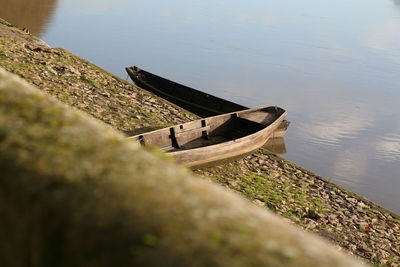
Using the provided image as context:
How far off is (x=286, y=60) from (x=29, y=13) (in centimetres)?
1800

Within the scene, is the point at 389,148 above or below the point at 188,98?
below

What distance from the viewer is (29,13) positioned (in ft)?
126

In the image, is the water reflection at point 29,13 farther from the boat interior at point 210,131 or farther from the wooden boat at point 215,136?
the wooden boat at point 215,136

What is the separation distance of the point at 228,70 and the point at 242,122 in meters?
14.4

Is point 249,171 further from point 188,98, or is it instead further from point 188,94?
point 188,94

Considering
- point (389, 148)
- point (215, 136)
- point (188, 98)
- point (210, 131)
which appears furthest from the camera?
point (389, 148)

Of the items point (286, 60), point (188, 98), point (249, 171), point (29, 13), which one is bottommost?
point (249, 171)

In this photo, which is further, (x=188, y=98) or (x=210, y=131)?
(x=188, y=98)

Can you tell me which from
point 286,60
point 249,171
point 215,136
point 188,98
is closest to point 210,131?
point 215,136

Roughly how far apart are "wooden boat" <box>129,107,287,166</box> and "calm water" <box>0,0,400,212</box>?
8.73 feet

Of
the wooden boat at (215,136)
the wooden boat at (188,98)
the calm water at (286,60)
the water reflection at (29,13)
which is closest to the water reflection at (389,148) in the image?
the calm water at (286,60)

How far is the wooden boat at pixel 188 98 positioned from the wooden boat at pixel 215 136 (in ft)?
4.19

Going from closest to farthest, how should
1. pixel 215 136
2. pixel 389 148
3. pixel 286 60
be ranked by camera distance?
pixel 215 136 → pixel 389 148 → pixel 286 60

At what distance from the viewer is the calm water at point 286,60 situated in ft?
68.5
